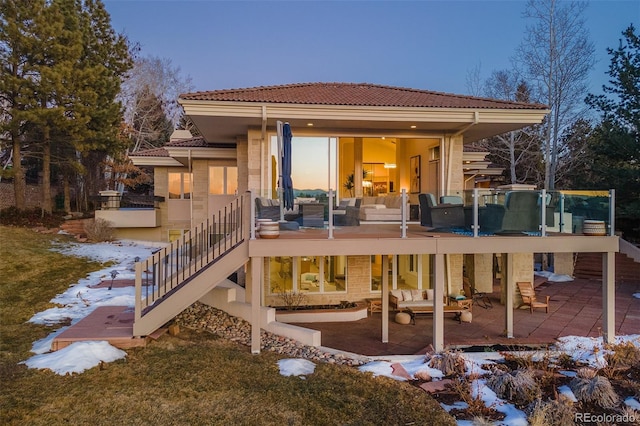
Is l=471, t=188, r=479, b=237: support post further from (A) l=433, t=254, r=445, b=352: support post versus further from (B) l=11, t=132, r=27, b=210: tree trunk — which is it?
(B) l=11, t=132, r=27, b=210: tree trunk

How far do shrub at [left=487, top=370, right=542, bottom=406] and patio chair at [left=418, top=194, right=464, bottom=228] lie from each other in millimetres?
3364

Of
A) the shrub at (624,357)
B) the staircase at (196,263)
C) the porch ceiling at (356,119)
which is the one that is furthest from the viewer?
the porch ceiling at (356,119)

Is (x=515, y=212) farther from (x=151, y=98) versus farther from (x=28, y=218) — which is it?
(x=151, y=98)

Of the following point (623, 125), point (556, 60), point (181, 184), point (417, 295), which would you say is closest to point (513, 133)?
point (556, 60)

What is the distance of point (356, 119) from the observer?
11.1m

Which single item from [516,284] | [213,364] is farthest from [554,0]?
[213,364]

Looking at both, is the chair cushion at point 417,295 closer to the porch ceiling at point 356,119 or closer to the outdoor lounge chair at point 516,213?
the outdoor lounge chair at point 516,213

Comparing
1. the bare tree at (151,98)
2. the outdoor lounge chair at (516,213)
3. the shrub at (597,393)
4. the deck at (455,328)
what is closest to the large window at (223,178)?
the deck at (455,328)

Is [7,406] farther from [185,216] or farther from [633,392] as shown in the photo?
[185,216]

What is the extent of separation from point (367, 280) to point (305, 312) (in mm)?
2300

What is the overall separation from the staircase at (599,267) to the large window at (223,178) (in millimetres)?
14851

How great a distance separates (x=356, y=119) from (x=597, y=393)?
765 cm

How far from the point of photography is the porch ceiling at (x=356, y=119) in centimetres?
1057

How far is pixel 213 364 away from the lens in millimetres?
6914
